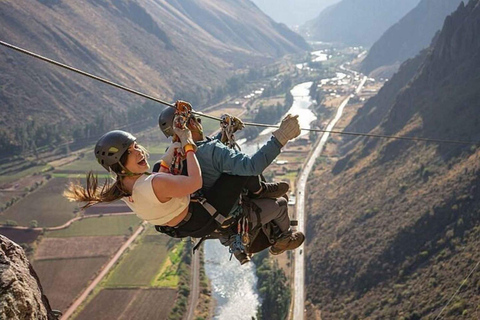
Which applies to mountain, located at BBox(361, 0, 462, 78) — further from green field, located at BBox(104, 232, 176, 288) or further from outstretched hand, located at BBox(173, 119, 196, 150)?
outstretched hand, located at BBox(173, 119, 196, 150)

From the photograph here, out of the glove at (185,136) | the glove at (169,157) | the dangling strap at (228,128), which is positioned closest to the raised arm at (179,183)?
the glove at (185,136)

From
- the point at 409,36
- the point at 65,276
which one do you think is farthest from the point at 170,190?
the point at 409,36

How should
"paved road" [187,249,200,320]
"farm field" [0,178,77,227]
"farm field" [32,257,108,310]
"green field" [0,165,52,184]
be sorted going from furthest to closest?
"green field" [0,165,52,184] → "farm field" [0,178,77,227] → "farm field" [32,257,108,310] → "paved road" [187,249,200,320]

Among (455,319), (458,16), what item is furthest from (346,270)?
(458,16)

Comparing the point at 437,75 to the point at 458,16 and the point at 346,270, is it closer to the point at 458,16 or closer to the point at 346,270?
the point at 458,16

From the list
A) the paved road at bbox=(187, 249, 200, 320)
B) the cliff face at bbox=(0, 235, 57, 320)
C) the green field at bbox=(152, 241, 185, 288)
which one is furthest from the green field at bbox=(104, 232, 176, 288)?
the cliff face at bbox=(0, 235, 57, 320)

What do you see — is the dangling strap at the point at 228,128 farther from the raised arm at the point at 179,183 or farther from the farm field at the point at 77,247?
the farm field at the point at 77,247

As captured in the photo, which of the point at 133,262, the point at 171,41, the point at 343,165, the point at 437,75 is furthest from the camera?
the point at 171,41
